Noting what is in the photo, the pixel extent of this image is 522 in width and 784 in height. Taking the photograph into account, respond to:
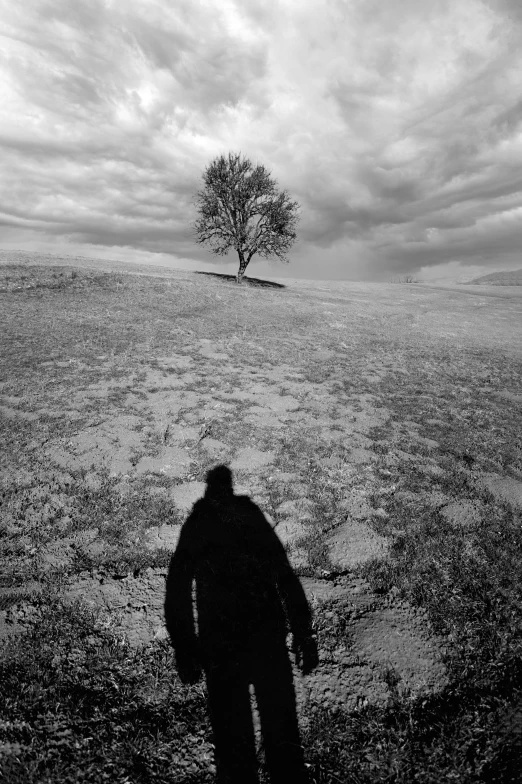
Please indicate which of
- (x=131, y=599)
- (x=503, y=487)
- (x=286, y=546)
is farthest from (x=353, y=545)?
(x=503, y=487)

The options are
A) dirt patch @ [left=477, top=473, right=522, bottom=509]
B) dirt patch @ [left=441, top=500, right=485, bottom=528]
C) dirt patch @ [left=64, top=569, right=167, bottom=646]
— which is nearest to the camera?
dirt patch @ [left=64, top=569, right=167, bottom=646]

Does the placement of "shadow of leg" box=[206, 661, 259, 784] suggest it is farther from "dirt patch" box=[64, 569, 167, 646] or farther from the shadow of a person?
"dirt patch" box=[64, 569, 167, 646]

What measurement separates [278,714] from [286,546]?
93.3 inches

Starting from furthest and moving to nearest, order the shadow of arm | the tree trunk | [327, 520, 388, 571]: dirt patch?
the tree trunk < [327, 520, 388, 571]: dirt patch < the shadow of arm

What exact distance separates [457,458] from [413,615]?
5.20 meters

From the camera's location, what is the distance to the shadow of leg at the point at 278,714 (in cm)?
319

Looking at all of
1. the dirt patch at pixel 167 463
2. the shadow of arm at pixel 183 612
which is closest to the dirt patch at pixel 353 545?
the shadow of arm at pixel 183 612

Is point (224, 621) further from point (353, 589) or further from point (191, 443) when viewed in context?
point (191, 443)

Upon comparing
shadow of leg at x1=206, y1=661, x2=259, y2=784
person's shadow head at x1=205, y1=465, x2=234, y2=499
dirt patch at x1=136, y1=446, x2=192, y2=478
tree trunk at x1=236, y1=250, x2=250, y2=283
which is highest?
tree trunk at x1=236, y1=250, x2=250, y2=283

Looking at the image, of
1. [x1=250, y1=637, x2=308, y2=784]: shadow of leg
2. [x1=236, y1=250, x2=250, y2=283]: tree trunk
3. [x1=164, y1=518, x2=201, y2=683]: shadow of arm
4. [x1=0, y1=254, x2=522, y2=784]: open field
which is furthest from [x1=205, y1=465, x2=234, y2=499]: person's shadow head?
[x1=236, y1=250, x2=250, y2=283]: tree trunk

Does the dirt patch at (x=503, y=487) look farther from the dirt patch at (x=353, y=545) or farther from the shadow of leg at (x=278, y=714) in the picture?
the shadow of leg at (x=278, y=714)

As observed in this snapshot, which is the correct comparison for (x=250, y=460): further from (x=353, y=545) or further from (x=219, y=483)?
(x=353, y=545)

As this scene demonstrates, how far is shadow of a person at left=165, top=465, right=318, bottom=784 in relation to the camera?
11.0 ft

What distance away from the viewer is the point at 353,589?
5086 mm
